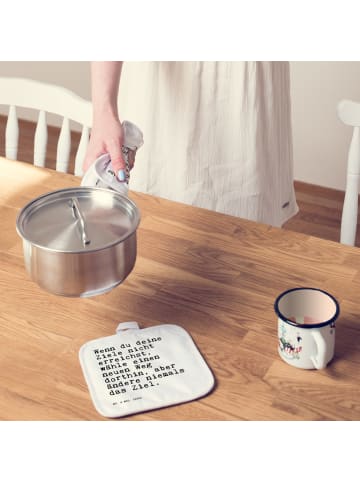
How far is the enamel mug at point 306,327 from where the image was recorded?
105 centimetres

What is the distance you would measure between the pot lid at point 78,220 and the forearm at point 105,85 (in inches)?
14.0

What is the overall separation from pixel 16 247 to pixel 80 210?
281 millimetres

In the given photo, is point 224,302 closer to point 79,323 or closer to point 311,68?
point 79,323

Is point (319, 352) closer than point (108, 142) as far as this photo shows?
Yes

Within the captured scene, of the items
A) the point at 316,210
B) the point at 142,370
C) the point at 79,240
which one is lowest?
the point at 316,210

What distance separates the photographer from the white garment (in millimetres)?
1690

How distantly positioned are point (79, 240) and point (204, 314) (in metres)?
0.25

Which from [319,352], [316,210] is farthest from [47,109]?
[316,210]

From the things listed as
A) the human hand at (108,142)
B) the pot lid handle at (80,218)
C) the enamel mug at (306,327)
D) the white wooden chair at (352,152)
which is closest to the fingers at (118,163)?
the human hand at (108,142)

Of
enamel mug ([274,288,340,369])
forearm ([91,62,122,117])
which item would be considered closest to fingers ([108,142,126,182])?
forearm ([91,62,122,117])

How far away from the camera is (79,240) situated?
3.54 feet

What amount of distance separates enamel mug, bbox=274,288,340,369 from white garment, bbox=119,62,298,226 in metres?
0.66

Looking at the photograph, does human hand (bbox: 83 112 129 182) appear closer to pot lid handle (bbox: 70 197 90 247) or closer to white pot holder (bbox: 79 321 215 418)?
pot lid handle (bbox: 70 197 90 247)

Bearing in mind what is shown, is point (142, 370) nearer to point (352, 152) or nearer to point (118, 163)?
point (118, 163)
